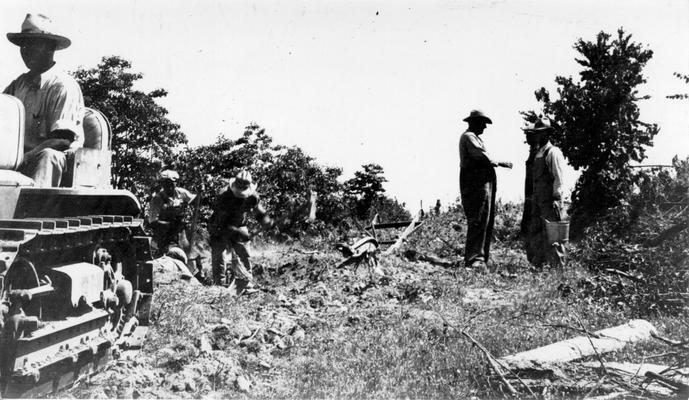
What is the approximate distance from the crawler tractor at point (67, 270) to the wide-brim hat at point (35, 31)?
0.77 meters

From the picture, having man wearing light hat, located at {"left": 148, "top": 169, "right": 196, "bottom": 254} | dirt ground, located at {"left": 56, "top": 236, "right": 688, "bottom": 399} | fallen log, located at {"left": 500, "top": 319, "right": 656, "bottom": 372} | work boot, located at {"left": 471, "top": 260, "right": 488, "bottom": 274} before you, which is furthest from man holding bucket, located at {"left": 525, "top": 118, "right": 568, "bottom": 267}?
man wearing light hat, located at {"left": 148, "top": 169, "right": 196, "bottom": 254}

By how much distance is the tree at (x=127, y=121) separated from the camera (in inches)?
895

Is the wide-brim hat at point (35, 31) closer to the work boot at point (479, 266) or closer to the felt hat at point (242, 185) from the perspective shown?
the felt hat at point (242, 185)

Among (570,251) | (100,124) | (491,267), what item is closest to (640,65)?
(570,251)

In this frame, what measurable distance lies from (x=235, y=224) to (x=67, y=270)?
15.5 ft

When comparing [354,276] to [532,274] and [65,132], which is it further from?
[65,132]

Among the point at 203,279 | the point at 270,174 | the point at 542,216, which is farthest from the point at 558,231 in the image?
the point at 270,174

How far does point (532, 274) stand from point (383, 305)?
259cm

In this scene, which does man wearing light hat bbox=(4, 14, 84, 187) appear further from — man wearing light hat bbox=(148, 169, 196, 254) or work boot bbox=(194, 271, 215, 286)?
man wearing light hat bbox=(148, 169, 196, 254)

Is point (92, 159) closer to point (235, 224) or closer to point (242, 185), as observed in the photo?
point (242, 185)

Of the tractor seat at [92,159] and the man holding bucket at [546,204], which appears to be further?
the man holding bucket at [546,204]

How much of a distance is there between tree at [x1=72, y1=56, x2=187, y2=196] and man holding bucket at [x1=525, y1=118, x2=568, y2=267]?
15.7m

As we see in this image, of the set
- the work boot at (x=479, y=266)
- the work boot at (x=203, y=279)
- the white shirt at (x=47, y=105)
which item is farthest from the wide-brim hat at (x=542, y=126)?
the white shirt at (x=47, y=105)

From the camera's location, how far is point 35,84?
5.14m
